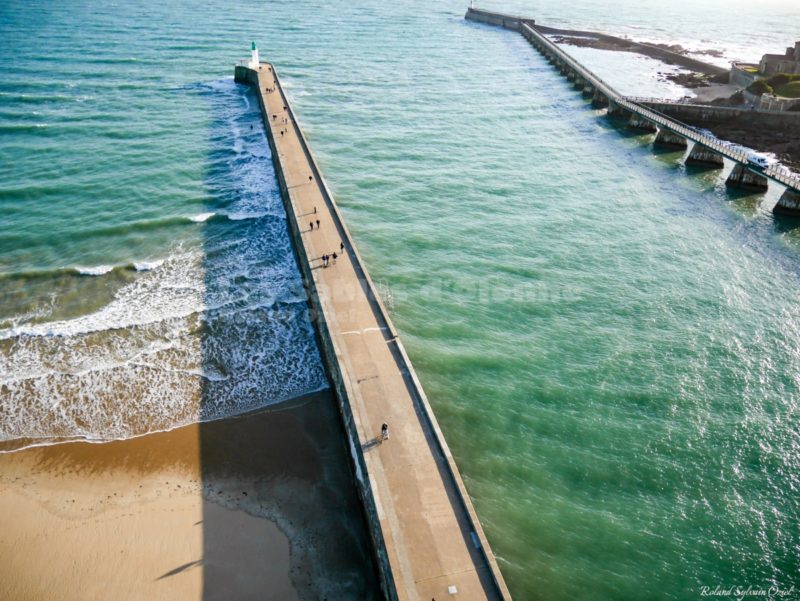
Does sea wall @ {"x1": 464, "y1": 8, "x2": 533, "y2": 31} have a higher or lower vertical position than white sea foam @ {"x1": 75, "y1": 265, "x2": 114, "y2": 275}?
higher

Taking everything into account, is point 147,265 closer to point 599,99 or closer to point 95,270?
point 95,270

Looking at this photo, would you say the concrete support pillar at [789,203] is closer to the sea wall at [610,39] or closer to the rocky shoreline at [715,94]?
the rocky shoreline at [715,94]

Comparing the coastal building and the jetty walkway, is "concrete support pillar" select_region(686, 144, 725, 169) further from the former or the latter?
the coastal building

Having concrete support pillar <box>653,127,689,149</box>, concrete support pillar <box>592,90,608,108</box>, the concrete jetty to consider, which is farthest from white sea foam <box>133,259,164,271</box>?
concrete support pillar <box>592,90,608,108</box>

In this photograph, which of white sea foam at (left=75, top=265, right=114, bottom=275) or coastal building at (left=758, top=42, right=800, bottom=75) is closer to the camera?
white sea foam at (left=75, top=265, right=114, bottom=275)

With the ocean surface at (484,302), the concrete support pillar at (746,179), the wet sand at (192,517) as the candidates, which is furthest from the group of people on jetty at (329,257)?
the concrete support pillar at (746,179)

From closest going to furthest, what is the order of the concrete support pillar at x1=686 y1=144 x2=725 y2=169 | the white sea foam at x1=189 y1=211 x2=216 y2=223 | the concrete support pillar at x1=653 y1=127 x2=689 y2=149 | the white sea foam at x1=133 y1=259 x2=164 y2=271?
1. the white sea foam at x1=133 y1=259 x2=164 y2=271
2. the white sea foam at x1=189 y1=211 x2=216 y2=223
3. the concrete support pillar at x1=686 y1=144 x2=725 y2=169
4. the concrete support pillar at x1=653 y1=127 x2=689 y2=149

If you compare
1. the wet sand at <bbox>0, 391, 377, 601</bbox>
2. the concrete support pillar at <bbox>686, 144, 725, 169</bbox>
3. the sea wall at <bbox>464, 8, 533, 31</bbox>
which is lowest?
the wet sand at <bbox>0, 391, 377, 601</bbox>
